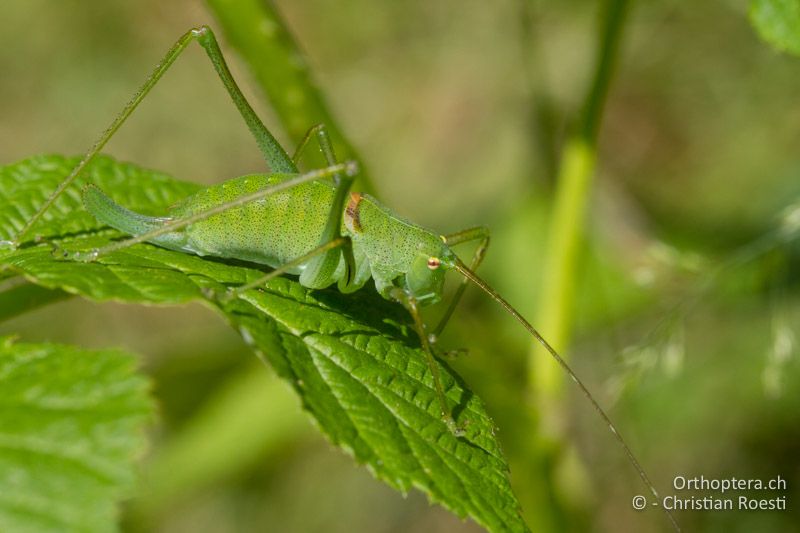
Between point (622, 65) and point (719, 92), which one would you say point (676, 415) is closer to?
point (719, 92)

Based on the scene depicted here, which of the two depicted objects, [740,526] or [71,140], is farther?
[71,140]

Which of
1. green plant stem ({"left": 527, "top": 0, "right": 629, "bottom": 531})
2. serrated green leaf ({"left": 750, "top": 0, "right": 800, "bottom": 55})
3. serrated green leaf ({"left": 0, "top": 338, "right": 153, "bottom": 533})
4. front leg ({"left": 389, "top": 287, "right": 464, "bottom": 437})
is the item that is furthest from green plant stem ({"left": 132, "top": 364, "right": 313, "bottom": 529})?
serrated green leaf ({"left": 750, "top": 0, "right": 800, "bottom": 55})

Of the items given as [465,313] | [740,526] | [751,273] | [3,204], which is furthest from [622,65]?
[3,204]

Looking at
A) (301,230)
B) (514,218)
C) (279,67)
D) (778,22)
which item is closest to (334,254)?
(301,230)

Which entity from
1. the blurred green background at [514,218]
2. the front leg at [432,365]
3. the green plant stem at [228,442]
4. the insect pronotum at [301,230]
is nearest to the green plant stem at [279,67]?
the insect pronotum at [301,230]

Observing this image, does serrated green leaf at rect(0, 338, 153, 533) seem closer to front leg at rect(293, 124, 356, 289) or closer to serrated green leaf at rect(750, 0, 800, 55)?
front leg at rect(293, 124, 356, 289)

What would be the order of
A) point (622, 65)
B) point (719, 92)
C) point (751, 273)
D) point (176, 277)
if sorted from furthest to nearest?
point (622, 65), point (719, 92), point (751, 273), point (176, 277)

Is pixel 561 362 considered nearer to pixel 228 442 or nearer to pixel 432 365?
pixel 432 365

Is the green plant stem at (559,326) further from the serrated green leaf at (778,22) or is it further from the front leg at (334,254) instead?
the front leg at (334,254)
